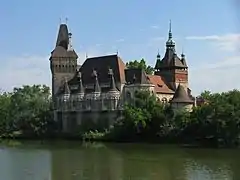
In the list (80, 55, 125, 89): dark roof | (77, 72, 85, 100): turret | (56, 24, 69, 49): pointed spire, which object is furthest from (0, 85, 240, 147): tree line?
(56, 24, 69, 49): pointed spire

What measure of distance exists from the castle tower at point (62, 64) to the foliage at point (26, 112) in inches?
140

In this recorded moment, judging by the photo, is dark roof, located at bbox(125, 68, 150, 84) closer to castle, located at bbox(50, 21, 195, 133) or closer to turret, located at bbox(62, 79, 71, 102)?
castle, located at bbox(50, 21, 195, 133)

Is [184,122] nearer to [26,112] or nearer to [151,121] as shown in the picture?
[151,121]

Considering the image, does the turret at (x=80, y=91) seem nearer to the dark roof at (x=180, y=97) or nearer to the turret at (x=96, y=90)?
the turret at (x=96, y=90)

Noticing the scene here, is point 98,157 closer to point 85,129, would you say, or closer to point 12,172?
point 12,172

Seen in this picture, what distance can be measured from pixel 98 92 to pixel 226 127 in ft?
83.1

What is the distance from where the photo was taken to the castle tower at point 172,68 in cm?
7119

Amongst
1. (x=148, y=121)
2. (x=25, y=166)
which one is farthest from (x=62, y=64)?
(x=25, y=166)

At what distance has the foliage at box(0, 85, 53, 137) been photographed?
70188 mm

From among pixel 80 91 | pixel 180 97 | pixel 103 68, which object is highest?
pixel 103 68

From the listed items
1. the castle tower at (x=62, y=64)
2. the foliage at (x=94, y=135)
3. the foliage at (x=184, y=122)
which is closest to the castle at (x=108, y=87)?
the castle tower at (x=62, y=64)

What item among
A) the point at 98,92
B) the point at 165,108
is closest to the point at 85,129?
the point at 98,92

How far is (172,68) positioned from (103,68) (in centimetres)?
→ 922

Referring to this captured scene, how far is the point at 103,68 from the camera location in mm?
71625
